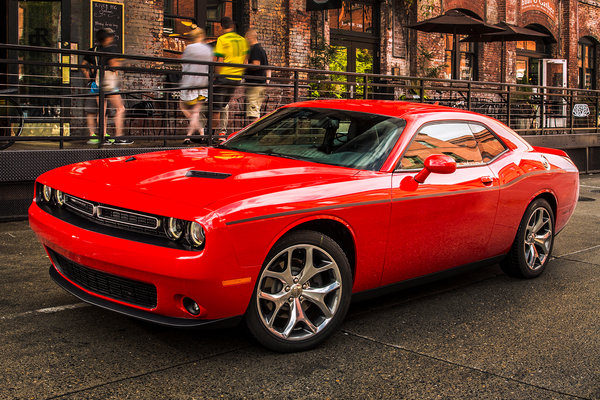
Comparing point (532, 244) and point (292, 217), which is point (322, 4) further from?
point (292, 217)

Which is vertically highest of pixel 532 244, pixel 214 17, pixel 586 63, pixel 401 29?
pixel 586 63

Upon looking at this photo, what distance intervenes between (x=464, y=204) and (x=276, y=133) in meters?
1.45

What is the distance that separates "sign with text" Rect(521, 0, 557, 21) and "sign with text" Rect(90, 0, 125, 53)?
16014mm

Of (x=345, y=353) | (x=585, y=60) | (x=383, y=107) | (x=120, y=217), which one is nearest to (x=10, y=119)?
(x=383, y=107)

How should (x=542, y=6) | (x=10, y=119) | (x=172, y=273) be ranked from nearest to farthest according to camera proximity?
(x=172, y=273)
(x=10, y=119)
(x=542, y=6)

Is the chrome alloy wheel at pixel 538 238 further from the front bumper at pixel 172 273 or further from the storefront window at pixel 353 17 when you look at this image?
the storefront window at pixel 353 17

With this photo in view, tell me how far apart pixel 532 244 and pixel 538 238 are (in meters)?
0.10

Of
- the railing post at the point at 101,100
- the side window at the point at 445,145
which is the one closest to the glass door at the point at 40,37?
the railing post at the point at 101,100

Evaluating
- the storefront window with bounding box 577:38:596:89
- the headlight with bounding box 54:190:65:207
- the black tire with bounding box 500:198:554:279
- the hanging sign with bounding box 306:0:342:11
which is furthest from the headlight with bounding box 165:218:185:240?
the storefront window with bounding box 577:38:596:89

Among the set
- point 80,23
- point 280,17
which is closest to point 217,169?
point 80,23

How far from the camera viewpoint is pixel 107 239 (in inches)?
148

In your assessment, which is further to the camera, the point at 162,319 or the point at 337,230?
the point at 337,230

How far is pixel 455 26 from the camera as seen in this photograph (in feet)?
58.3

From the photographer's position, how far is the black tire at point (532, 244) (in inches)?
229
